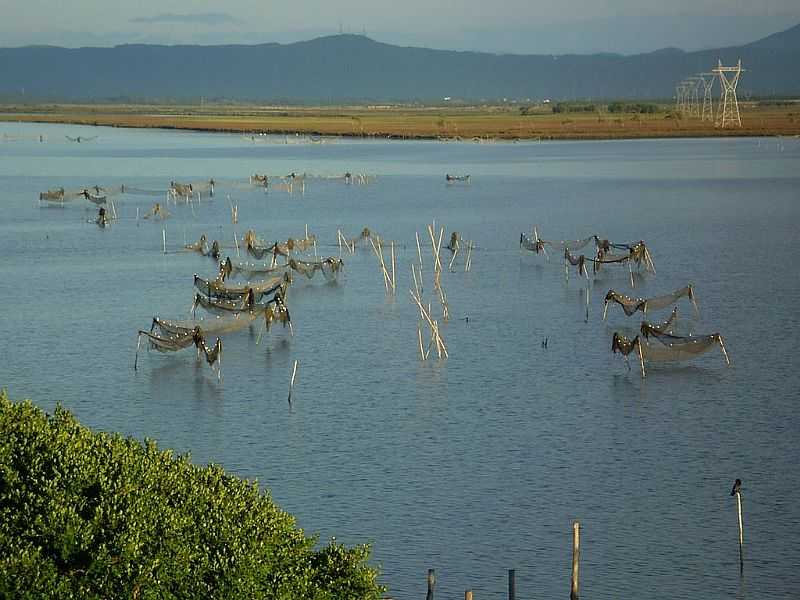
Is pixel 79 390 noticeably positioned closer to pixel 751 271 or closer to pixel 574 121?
pixel 751 271

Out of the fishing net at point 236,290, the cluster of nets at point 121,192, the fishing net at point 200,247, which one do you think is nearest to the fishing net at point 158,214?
the cluster of nets at point 121,192

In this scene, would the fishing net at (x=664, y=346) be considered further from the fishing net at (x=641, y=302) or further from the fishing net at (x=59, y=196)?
the fishing net at (x=59, y=196)

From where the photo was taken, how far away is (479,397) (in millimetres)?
24188

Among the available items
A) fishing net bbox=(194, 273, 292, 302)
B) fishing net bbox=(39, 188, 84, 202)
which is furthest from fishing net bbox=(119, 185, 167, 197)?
fishing net bbox=(194, 273, 292, 302)

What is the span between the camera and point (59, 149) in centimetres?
10550

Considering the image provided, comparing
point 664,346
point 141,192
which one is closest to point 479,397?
point 664,346

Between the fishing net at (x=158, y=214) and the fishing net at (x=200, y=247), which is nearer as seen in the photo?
the fishing net at (x=200, y=247)

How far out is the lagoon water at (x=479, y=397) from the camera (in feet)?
55.3

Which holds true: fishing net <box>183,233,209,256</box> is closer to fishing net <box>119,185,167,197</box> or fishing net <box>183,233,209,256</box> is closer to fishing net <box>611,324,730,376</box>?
fishing net <box>611,324,730,376</box>

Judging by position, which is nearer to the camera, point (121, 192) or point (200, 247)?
point (200, 247)

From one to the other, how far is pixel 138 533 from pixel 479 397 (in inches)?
553

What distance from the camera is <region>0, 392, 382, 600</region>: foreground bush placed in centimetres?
1048

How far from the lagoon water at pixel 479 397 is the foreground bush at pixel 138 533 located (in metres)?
3.99

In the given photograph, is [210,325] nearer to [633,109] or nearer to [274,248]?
[274,248]
